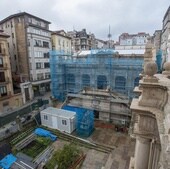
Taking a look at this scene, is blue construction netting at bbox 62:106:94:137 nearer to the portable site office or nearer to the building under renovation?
the portable site office

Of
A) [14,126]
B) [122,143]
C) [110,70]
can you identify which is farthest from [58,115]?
[110,70]

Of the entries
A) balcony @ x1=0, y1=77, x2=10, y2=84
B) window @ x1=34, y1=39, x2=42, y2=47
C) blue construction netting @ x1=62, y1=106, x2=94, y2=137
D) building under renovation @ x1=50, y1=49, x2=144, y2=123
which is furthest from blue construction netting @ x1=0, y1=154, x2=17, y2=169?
window @ x1=34, y1=39, x2=42, y2=47

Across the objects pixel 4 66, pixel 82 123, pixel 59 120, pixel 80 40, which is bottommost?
pixel 82 123

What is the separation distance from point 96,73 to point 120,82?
14.8 ft

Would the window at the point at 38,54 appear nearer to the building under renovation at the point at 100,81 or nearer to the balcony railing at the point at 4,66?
the building under renovation at the point at 100,81

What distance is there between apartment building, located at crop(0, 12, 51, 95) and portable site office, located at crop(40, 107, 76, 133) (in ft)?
39.2

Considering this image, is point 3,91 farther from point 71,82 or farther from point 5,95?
point 71,82

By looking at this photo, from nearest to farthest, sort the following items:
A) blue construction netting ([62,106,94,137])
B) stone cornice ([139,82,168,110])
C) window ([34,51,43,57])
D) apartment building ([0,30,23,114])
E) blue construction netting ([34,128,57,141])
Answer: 1. stone cornice ([139,82,168,110])
2. blue construction netting ([34,128,57,141])
3. blue construction netting ([62,106,94,137])
4. apartment building ([0,30,23,114])
5. window ([34,51,43,57])

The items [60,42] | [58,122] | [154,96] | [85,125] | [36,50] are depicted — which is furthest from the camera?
[60,42]

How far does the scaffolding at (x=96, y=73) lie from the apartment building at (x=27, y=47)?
7.38m

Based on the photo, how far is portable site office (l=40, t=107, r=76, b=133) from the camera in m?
19.0

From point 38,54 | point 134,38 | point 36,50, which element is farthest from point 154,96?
point 134,38

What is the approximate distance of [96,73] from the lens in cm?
2478

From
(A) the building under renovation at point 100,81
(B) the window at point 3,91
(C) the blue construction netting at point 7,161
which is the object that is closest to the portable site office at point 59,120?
(A) the building under renovation at point 100,81
